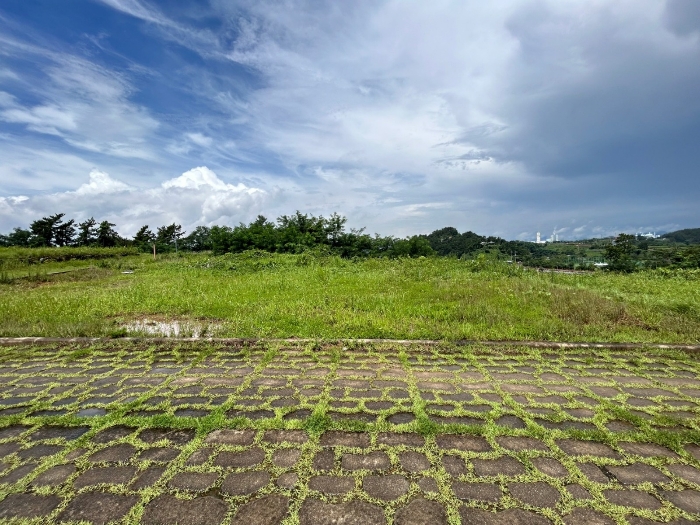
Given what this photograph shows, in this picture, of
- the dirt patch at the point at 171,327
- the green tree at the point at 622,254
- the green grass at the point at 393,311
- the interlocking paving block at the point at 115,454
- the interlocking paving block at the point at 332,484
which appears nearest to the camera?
the interlocking paving block at the point at 332,484

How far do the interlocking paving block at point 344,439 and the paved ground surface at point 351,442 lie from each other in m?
0.02

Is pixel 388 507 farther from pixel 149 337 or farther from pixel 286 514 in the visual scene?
pixel 149 337

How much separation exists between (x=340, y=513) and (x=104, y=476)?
Result: 1.75 metres

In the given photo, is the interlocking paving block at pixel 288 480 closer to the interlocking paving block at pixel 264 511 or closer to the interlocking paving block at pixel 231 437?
the interlocking paving block at pixel 264 511

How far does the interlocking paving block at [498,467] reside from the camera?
8.17ft

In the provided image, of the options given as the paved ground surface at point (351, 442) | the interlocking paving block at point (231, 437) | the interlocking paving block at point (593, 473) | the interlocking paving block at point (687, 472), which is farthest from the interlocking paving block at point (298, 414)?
the interlocking paving block at point (687, 472)

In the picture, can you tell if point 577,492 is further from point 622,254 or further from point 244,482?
point 622,254

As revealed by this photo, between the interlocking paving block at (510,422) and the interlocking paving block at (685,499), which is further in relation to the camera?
the interlocking paving block at (510,422)

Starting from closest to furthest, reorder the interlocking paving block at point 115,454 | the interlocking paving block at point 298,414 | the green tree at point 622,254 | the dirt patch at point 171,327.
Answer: the interlocking paving block at point 115,454
the interlocking paving block at point 298,414
the dirt patch at point 171,327
the green tree at point 622,254

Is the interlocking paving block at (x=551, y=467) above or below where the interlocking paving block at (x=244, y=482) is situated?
above

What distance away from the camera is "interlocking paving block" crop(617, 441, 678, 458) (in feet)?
8.91

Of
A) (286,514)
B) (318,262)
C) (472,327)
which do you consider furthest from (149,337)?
(318,262)

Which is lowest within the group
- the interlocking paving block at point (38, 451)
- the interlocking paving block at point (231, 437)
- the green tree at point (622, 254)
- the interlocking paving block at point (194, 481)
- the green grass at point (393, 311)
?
the interlocking paving block at point (38, 451)

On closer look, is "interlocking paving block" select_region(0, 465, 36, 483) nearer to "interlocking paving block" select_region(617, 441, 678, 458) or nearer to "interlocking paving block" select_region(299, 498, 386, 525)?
"interlocking paving block" select_region(299, 498, 386, 525)
